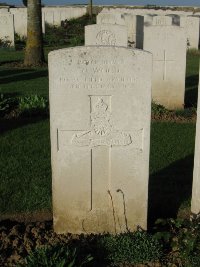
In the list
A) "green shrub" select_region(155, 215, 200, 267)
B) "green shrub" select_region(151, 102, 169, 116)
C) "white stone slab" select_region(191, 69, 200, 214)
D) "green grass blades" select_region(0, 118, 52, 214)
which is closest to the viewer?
"green shrub" select_region(155, 215, 200, 267)

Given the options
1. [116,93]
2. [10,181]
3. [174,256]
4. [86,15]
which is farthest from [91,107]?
[86,15]

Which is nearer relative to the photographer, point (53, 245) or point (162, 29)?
point (53, 245)

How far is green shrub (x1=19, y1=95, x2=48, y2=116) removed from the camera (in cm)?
894

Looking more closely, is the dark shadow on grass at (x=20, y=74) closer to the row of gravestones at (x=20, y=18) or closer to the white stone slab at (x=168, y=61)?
the white stone slab at (x=168, y=61)

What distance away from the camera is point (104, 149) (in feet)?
14.5

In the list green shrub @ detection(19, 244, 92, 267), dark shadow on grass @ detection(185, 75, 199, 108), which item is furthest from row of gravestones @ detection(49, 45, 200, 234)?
dark shadow on grass @ detection(185, 75, 199, 108)

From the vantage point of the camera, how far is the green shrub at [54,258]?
3559 millimetres

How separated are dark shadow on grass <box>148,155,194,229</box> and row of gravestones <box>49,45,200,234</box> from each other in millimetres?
507

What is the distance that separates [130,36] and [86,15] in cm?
1067

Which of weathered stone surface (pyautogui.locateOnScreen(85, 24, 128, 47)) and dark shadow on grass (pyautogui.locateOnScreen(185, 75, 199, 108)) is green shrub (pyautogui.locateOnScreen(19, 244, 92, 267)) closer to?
weathered stone surface (pyautogui.locateOnScreen(85, 24, 128, 47))

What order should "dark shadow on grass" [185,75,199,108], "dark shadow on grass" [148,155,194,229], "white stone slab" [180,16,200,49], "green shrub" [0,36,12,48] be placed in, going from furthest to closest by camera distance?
"white stone slab" [180,16,200,49], "green shrub" [0,36,12,48], "dark shadow on grass" [185,75,199,108], "dark shadow on grass" [148,155,194,229]

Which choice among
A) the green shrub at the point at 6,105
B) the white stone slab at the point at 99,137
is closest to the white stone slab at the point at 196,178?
the white stone slab at the point at 99,137

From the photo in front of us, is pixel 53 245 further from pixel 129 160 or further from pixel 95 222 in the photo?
pixel 129 160

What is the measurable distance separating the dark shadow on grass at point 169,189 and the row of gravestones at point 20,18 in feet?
49.1
